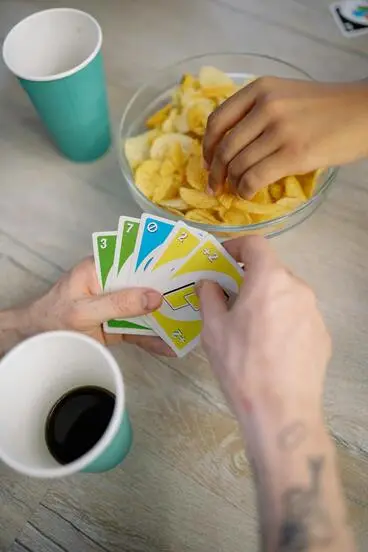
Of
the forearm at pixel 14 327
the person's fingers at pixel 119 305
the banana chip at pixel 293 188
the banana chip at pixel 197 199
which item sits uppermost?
the banana chip at pixel 293 188

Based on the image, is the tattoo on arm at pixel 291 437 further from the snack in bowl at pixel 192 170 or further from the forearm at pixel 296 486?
the snack in bowl at pixel 192 170

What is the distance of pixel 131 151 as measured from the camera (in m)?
0.87

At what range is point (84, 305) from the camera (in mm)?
654

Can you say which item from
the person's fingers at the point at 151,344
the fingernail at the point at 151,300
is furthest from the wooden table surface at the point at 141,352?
the fingernail at the point at 151,300

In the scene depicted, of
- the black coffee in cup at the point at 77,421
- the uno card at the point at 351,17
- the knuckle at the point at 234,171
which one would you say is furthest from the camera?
the uno card at the point at 351,17

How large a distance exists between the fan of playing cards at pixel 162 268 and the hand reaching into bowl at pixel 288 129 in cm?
11

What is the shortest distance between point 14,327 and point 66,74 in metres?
0.34

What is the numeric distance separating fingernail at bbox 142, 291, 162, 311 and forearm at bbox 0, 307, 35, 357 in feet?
0.48

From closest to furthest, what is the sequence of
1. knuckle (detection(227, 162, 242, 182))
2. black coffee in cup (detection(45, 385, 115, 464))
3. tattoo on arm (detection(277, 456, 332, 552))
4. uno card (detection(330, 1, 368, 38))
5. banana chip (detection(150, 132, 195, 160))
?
tattoo on arm (detection(277, 456, 332, 552))
black coffee in cup (detection(45, 385, 115, 464))
knuckle (detection(227, 162, 242, 182))
banana chip (detection(150, 132, 195, 160))
uno card (detection(330, 1, 368, 38))

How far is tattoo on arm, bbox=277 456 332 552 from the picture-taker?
497 mm

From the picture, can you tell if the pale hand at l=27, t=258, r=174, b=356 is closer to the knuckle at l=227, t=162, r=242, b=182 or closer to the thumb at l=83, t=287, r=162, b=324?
the thumb at l=83, t=287, r=162, b=324

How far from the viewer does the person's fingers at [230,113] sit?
0.73 metres

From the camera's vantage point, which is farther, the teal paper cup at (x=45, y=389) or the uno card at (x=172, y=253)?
the uno card at (x=172, y=253)

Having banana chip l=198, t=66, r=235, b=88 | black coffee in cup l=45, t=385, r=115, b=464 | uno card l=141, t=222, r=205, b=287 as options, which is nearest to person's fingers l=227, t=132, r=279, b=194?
uno card l=141, t=222, r=205, b=287
